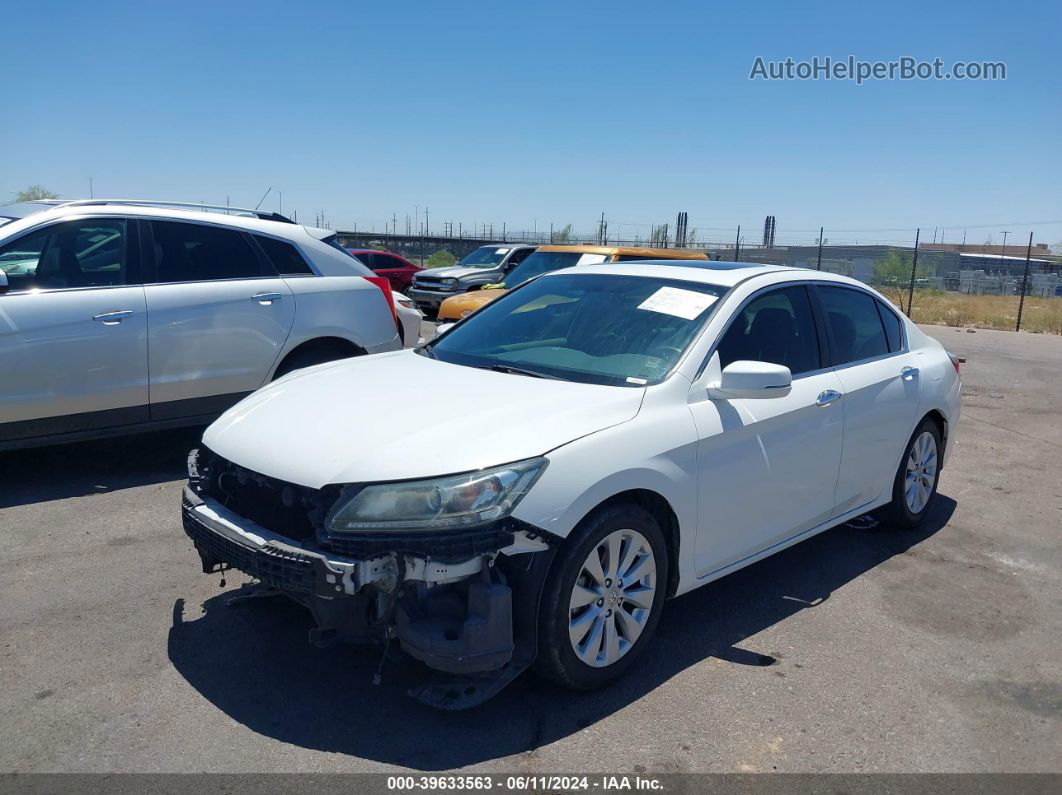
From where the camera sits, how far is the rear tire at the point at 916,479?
5.42m

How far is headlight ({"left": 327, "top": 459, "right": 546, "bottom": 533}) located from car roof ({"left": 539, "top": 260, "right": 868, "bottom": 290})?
6.35ft

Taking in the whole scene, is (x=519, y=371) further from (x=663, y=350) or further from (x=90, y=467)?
(x=90, y=467)

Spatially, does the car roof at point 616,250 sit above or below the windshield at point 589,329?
above

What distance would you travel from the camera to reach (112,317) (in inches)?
229

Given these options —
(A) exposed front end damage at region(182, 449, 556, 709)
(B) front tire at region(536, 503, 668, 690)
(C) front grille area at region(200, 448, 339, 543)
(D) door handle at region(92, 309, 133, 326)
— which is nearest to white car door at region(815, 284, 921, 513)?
(B) front tire at region(536, 503, 668, 690)

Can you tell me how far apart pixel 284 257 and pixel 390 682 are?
412cm

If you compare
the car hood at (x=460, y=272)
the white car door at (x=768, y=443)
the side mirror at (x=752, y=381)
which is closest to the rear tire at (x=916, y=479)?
the white car door at (x=768, y=443)

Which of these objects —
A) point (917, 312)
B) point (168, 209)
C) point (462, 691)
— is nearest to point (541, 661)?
point (462, 691)

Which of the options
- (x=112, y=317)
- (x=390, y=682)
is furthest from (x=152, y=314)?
(x=390, y=682)

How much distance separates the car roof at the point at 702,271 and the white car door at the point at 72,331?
291 centimetres

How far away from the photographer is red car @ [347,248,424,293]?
75.2ft

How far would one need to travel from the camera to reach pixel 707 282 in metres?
4.52

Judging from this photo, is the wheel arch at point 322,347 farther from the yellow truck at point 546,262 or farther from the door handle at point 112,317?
the yellow truck at point 546,262

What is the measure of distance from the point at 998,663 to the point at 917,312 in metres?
23.8
